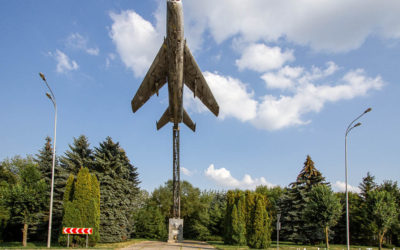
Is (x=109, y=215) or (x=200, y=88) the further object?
(x=109, y=215)

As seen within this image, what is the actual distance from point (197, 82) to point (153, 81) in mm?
3461

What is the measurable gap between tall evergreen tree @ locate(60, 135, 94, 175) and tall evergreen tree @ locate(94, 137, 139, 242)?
104 cm

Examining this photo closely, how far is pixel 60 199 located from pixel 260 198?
17874 mm

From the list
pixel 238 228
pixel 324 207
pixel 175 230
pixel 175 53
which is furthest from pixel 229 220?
pixel 175 53

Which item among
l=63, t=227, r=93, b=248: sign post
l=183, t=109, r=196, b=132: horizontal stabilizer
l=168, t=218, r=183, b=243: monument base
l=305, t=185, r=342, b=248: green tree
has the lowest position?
l=168, t=218, r=183, b=243: monument base

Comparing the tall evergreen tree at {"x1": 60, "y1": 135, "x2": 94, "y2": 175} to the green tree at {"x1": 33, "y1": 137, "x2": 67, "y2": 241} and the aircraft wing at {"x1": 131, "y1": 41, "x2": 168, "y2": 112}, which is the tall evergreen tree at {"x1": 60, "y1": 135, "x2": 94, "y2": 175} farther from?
the aircraft wing at {"x1": 131, "y1": 41, "x2": 168, "y2": 112}

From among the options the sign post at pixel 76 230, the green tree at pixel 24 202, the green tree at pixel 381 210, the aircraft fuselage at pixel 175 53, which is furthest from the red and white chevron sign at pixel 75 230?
the green tree at pixel 381 210

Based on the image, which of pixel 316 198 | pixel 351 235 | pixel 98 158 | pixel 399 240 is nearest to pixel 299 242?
pixel 351 235

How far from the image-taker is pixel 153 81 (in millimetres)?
23016

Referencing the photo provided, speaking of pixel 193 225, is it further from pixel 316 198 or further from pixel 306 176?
pixel 316 198

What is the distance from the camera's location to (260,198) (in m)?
24.2

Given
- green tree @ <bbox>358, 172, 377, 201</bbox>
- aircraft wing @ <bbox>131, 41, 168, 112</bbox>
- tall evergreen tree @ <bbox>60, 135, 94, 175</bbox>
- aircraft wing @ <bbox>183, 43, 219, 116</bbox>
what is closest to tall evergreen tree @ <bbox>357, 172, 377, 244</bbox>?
Answer: green tree @ <bbox>358, 172, 377, 201</bbox>

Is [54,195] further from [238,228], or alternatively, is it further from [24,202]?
[238,228]

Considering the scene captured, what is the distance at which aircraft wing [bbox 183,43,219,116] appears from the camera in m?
21.9
